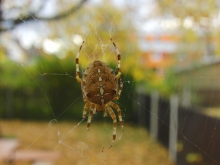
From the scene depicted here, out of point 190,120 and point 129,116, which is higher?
point 190,120

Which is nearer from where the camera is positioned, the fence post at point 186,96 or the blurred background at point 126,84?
the blurred background at point 126,84

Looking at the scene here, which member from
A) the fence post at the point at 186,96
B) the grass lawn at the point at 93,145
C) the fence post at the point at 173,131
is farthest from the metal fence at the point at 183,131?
the fence post at the point at 186,96

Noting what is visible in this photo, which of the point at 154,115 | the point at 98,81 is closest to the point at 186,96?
the point at 154,115

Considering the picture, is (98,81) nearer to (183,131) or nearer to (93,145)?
(183,131)

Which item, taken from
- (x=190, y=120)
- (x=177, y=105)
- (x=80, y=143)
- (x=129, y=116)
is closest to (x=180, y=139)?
(x=190, y=120)

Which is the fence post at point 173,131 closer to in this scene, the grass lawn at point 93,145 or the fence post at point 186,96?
the grass lawn at point 93,145

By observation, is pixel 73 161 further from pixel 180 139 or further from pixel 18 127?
pixel 18 127

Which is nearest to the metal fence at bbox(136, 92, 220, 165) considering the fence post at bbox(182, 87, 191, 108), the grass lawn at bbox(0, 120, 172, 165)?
the grass lawn at bbox(0, 120, 172, 165)
